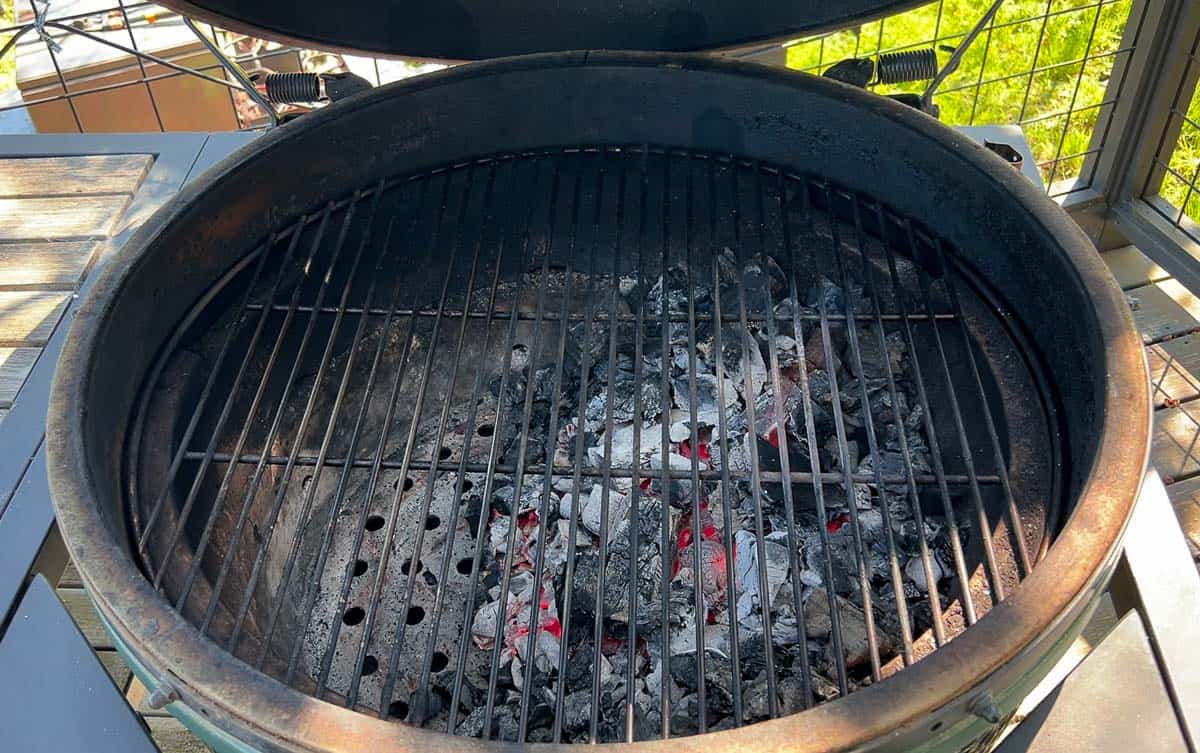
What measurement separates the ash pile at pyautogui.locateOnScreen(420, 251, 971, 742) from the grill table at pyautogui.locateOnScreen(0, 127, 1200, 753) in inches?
9.1

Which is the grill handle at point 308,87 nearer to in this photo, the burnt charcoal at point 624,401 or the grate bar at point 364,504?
the grate bar at point 364,504

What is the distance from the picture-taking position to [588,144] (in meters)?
1.46

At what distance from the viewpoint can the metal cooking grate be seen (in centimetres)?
99

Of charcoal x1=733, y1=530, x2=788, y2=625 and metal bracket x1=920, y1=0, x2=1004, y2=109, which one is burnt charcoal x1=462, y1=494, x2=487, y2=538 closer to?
charcoal x1=733, y1=530, x2=788, y2=625

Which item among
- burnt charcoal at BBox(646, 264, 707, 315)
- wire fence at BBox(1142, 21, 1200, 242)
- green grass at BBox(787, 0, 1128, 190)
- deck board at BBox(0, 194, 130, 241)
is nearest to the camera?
burnt charcoal at BBox(646, 264, 707, 315)

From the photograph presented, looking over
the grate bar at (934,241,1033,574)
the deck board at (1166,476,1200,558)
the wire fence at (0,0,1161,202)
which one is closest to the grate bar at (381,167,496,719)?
the grate bar at (934,241,1033,574)

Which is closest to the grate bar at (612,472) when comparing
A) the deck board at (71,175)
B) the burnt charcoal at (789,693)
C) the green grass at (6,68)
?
the burnt charcoal at (789,693)

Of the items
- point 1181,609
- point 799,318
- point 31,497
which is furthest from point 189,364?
point 1181,609

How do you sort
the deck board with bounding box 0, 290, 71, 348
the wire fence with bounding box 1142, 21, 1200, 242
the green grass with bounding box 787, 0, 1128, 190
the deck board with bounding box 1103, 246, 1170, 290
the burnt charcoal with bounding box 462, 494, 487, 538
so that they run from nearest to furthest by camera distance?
the burnt charcoal with bounding box 462, 494, 487, 538, the deck board with bounding box 0, 290, 71, 348, the wire fence with bounding box 1142, 21, 1200, 242, the deck board with bounding box 1103, 246, 1170, 290, the green grass with bounding box 787, 0, 1128, 190

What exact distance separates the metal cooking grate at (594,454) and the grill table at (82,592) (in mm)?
210

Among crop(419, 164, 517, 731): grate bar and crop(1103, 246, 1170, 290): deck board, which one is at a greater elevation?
crop(419, 164, 517, 731): grate bar

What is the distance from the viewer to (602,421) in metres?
1.34

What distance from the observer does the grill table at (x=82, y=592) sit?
1.11 m

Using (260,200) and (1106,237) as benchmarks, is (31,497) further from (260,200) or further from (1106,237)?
(1106,237)
